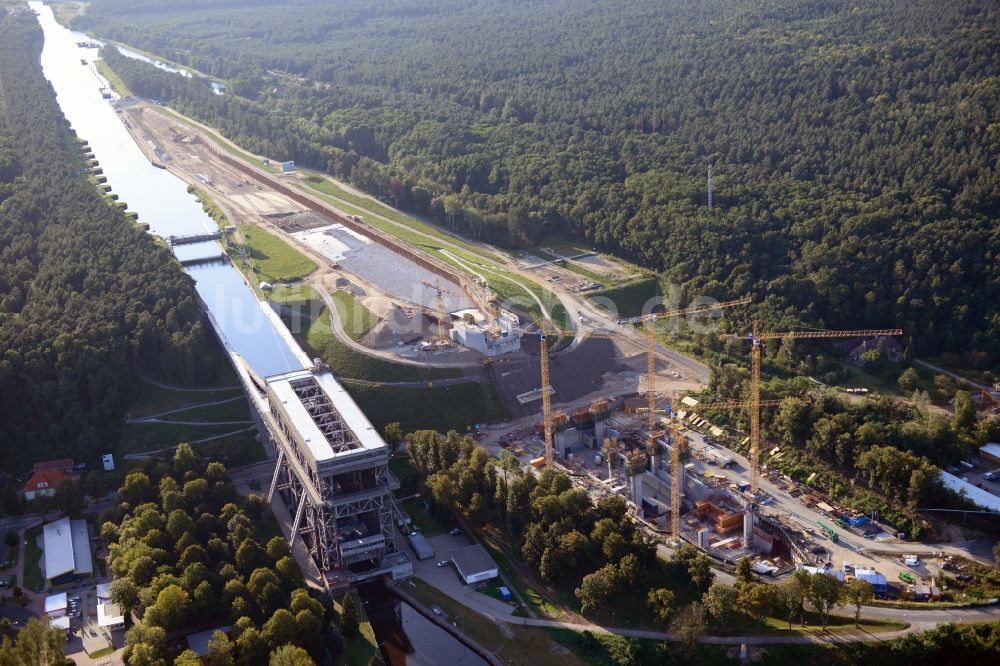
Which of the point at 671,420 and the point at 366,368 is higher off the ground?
the point at 366,368

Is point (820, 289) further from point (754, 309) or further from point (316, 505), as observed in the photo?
point (316, 505)

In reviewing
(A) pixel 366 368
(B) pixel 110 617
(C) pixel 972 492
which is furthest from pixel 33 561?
(C) pixel 972 492

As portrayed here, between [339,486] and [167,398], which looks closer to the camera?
[339,486]

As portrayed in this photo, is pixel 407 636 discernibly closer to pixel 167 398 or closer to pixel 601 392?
pixel 601 392

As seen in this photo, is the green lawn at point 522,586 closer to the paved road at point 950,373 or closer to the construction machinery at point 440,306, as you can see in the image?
the construction machinery at point 440,306

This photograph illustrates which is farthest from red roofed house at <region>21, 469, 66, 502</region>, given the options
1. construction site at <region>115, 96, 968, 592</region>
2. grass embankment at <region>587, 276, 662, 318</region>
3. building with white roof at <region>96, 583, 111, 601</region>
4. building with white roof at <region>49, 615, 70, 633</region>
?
grass embankment at <region>587, 276, 662, 318</region>
